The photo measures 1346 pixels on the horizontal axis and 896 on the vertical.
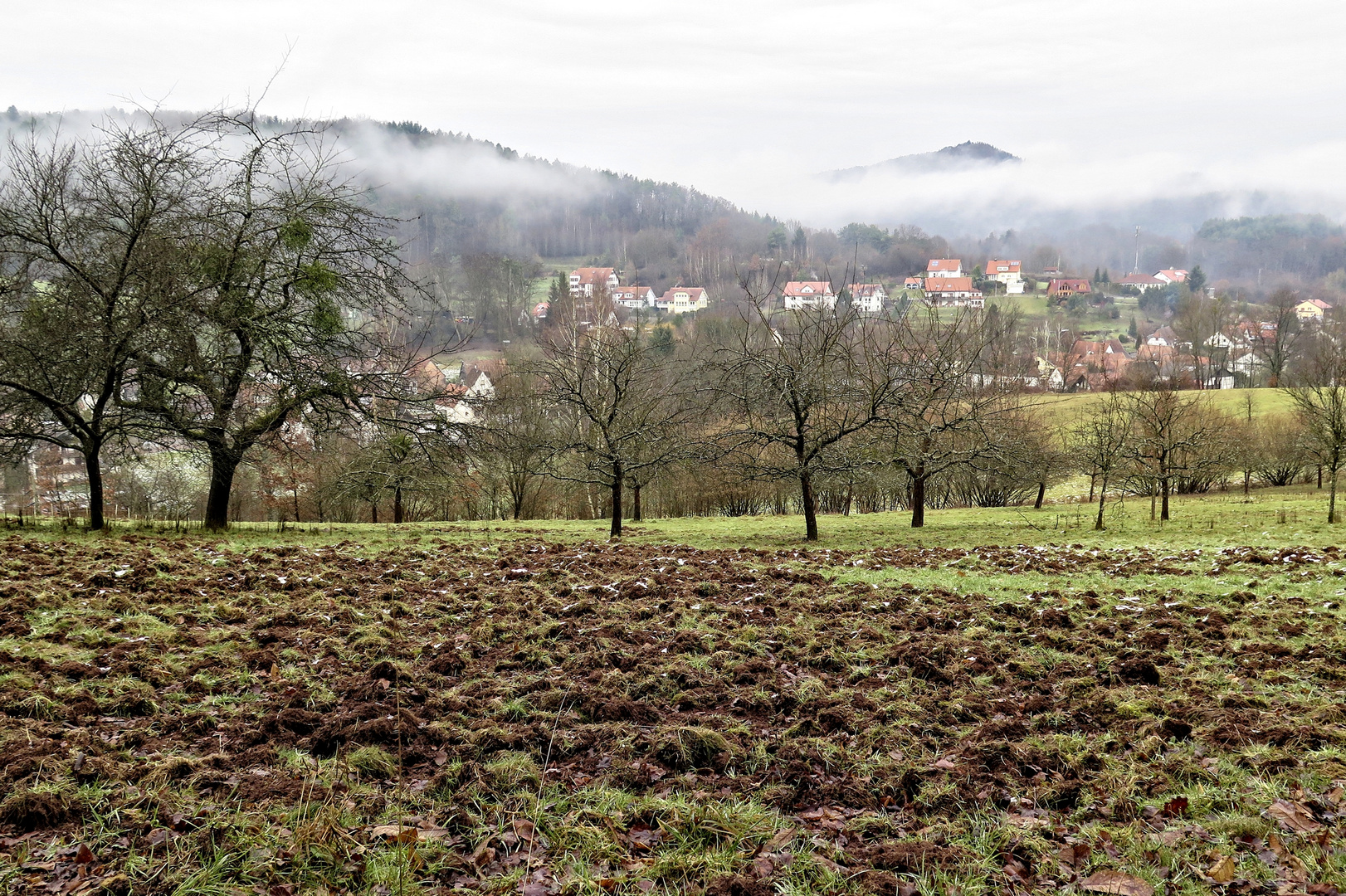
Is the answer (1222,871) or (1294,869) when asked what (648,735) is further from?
(1294,869)

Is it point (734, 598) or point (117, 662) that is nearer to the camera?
point (117, 662)

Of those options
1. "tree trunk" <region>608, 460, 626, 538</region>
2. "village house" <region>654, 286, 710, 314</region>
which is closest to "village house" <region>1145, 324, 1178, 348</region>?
"village house" <region>654, 286, 710, 314</region>

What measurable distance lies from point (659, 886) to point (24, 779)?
3.06 m

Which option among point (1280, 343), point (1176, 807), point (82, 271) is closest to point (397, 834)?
point (1176, 807)

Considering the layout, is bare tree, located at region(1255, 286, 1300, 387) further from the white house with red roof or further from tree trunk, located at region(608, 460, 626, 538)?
the white house with red roof

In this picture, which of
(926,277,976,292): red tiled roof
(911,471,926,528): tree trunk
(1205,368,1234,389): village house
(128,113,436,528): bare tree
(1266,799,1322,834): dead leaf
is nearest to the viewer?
(1266,799,1322,834): dead leaf

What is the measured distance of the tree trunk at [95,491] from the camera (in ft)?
51.7

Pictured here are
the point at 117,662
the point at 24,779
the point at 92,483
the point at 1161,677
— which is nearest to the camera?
the point at 24,779

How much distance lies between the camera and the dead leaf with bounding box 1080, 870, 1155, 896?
330 centimetres

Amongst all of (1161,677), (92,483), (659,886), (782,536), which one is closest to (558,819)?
(659,886)

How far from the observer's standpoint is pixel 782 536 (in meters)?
22.4

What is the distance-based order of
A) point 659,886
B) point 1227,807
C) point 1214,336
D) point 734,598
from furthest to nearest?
1. point 1214,336
2. point 734,598
3. point 1227,807
4. point 659,886

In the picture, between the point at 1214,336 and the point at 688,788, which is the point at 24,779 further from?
the point at 1214,336

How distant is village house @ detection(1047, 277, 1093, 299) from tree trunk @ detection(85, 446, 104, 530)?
163m
